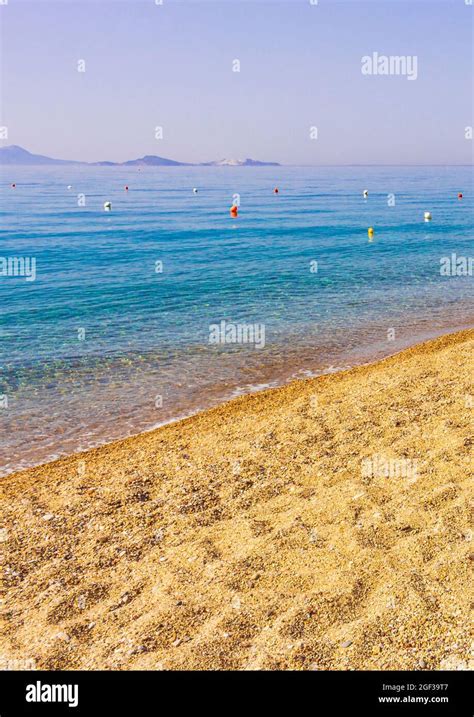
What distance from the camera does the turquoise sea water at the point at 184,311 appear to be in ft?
42.2

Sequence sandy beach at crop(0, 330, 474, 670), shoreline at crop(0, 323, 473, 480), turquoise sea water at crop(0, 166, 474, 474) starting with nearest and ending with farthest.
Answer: sandy beach at crop(0, 330, 474, 670) < shoreline at crop(0, 323, 473, 480) < turquoise sea water at crop(0, 166, 474, 474)

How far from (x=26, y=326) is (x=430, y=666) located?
16928mm

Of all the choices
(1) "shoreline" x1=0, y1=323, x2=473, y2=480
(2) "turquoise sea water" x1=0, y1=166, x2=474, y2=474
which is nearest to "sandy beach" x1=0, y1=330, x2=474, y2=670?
(1) "shoreline" x1=0, y1=323, x2=473, y2=480

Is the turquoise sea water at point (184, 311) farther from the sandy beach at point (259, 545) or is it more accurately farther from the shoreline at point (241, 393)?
the sandy beach at point (259, 545)

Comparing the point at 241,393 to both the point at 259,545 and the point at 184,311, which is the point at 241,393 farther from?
the point at 184,311

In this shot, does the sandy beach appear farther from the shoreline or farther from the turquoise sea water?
the turquoise sea water

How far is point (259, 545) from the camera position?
649 centimetres

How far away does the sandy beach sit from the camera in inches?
200

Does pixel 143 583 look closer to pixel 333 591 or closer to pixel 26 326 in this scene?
pixel 333 591

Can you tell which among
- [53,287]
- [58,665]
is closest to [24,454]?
[58,665]

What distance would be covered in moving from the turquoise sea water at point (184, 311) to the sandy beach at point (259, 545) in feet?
8.39

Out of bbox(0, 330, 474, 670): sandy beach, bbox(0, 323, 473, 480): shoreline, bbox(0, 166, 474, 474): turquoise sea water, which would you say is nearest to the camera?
bbox(0, 330, 474, 670): sandy beach

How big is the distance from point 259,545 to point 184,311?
1512 cm

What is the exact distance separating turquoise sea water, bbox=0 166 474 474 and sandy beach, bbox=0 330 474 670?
2557mm
